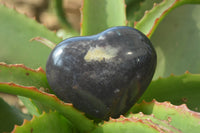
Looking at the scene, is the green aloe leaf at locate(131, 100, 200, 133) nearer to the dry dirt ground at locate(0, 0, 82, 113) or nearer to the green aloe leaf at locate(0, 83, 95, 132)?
the green aloe leaf at locate(0, 83, 95, 132)

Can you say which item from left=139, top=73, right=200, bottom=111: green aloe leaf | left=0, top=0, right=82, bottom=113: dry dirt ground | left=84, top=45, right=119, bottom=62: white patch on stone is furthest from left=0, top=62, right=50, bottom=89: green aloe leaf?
left=0, top=0, right=82, bottom=113: dry dirt ground

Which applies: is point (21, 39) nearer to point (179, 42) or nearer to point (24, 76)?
point (24, 76)

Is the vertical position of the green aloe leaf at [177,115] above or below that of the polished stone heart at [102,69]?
below

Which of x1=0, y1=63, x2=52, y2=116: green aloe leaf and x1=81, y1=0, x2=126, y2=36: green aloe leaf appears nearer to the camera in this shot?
x1=0, y1=63, x2=52, y2=116: green aloe leaf

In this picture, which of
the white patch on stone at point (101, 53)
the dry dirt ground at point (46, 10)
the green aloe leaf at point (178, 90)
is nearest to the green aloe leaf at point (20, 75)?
the white patch on stone at point (101, 53)

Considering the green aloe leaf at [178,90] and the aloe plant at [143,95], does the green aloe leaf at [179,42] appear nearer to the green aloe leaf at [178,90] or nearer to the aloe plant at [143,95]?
the aloe plant at [143,95]

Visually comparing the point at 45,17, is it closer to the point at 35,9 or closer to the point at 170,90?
the point at 35,9

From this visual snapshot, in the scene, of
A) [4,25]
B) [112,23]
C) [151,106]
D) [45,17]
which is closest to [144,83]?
[151,106]

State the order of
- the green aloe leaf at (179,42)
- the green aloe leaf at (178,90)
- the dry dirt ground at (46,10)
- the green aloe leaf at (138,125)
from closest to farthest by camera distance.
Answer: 1. the green aloe leaf at (138,125)
2. the green aloe leaf at (178,90)
3. the green aloe leaf at (179,42)
4. the dry dirt ground at (46,10)
